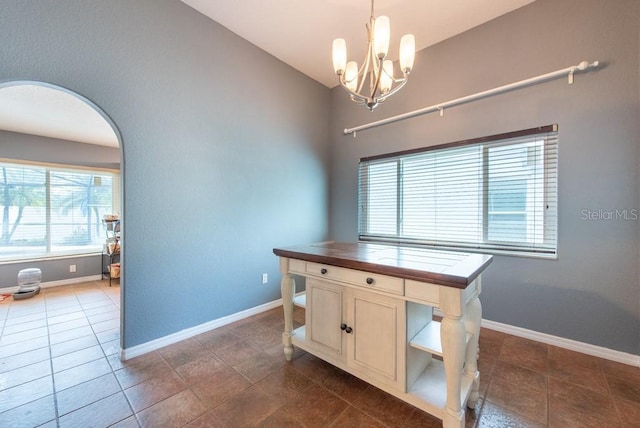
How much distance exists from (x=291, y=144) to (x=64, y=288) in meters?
4.22

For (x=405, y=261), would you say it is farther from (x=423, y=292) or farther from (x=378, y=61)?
(x=378, y=61)

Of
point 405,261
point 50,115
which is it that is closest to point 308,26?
point 405,261

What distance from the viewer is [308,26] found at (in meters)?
2.61

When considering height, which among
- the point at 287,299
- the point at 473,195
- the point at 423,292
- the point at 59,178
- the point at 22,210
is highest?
the point at 59,178

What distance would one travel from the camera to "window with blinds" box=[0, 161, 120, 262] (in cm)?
389

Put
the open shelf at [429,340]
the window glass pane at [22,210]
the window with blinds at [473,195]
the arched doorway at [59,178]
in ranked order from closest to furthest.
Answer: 1. the open shelf at [429,340]
2. the window with blinds at [473,195]
3. the arched doorway at [59,178]
4. the window glass pane at [22,210]

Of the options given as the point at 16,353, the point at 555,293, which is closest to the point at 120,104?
the point at 16,353

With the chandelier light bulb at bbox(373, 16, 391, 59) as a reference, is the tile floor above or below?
below

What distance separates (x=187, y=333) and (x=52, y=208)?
3937 millimetres

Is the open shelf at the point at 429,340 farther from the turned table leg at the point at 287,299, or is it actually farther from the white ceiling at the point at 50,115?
the white ceiling at the point at 50,115

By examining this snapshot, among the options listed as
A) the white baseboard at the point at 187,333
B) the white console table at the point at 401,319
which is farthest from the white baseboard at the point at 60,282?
the white console table at the point at 401,319

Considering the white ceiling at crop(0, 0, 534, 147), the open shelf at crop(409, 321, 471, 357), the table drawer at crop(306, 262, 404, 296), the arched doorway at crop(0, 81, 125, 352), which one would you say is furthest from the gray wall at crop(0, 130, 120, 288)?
the open shelf at crop(409, 321, 471, 357)

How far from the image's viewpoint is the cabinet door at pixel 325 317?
169cm

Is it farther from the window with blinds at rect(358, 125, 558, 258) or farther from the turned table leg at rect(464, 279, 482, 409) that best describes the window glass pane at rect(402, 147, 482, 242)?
the turned table leg at rect(464, 279, 482, 409)
